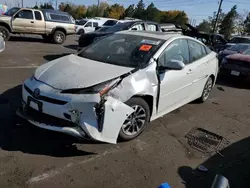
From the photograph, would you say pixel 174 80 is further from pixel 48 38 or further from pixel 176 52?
pixel 48 38

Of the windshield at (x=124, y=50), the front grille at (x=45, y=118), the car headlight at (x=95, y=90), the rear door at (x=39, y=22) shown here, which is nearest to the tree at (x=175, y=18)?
the rear door at (x=39, y=22)

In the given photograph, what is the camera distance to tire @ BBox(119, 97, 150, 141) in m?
3.50

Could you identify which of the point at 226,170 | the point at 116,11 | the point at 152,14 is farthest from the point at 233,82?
the point at 116,11

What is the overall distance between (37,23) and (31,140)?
11857mm

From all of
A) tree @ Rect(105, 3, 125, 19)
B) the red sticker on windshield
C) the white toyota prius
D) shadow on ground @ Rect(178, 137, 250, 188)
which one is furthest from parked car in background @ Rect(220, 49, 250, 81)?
tree @ Rect(105, 3, 125, 19)

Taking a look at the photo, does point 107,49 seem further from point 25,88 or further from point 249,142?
point 249,142

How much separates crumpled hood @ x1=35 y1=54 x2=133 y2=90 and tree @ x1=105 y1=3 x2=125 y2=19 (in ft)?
234

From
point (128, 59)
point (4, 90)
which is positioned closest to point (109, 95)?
point (128, 59)

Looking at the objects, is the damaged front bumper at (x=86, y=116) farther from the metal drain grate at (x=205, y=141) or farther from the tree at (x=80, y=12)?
the tree at (x=80, y=12)

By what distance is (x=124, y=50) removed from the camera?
4.17 meters

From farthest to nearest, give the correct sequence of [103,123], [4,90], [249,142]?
[4,90]
[249,142]
[103,123]

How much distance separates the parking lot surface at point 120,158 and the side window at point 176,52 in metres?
1.16

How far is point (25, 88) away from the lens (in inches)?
139

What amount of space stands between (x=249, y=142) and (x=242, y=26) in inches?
2103
